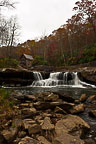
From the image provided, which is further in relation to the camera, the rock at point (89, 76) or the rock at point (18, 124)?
Result: the rock at point (89, 76)

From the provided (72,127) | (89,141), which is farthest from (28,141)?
(89,141)

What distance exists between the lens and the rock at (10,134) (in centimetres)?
255

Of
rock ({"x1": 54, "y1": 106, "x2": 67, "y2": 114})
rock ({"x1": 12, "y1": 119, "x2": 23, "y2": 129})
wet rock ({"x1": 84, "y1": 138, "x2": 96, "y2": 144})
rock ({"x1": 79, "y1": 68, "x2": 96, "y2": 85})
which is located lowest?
wet rock ({"x1": 84, "y1": 138, "x2": 96, "y2": 144})

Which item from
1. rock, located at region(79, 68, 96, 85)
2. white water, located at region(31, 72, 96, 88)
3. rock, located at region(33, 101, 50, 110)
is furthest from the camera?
white water, located at region(31, 72, 96, 88)

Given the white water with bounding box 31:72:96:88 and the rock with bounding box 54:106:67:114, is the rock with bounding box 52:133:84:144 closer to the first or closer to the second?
the rock with bounding box 54:106:67:114

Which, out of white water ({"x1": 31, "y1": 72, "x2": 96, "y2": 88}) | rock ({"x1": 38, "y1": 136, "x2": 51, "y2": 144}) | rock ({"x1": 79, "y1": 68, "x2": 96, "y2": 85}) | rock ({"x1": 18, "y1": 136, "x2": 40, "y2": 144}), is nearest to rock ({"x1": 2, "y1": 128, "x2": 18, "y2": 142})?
rock ({"x1": 18, "y1": 136, "x2": 40, "y2": 144})

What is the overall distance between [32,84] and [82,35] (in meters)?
20.7

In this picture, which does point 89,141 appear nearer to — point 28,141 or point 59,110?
point 28,141

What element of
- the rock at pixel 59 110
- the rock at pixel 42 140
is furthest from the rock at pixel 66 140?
the rock at pixel 59 110

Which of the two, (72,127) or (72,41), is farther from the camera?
(72,41)

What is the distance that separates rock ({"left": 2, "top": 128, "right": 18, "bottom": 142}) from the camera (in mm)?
2554

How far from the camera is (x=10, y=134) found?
2627 mm

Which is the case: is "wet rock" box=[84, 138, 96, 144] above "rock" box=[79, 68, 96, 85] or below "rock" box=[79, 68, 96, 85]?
below

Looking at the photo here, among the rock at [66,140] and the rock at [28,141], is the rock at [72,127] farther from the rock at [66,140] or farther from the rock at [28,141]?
the rock at [28,141]
